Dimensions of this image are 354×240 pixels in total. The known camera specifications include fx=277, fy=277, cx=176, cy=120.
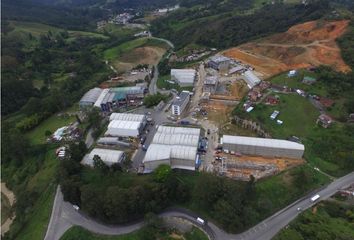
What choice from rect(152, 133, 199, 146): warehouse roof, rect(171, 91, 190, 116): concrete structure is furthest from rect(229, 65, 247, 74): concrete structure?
rect(152, 133, 199, 146): warehouse roof

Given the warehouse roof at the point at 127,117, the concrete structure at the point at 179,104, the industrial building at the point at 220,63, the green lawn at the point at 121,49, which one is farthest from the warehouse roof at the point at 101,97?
the green lawn at the point at 121,49

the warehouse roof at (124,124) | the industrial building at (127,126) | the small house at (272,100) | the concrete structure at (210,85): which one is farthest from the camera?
the concrete structure at (210,85)

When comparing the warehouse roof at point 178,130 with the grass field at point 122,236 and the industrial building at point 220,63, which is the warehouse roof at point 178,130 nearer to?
the grass field at point 122,236

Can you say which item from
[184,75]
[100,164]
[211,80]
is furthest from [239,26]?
[100,164]

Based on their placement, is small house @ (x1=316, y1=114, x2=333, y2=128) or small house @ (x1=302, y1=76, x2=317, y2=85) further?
small house @ (x1=302, y1=76, x2=317, y2=85)

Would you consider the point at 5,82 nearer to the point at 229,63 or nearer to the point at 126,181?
the point at 126,181

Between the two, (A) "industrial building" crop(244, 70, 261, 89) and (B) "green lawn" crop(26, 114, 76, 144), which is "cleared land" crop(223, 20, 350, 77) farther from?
(B) "green lawn" crop(26, 114, 76, 144)
